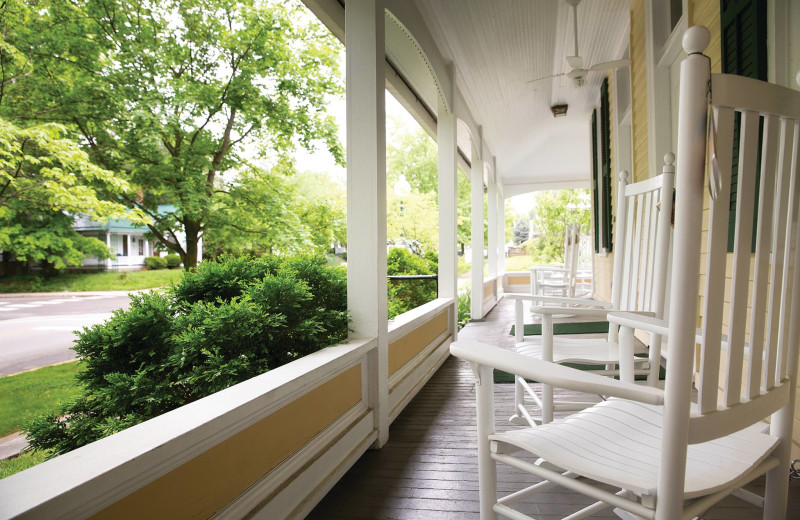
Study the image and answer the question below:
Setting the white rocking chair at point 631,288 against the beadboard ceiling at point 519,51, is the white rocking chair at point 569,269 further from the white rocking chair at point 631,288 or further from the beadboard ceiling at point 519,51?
the white rocking chair at point 631,288

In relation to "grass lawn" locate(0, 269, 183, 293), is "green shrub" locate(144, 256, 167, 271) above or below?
above

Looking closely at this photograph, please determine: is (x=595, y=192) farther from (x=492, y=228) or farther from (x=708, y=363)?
(x=708, y=363)

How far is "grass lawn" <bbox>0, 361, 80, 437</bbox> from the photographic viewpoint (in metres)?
1.90

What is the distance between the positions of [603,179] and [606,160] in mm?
297

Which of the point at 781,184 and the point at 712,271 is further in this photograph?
the point at 781,184

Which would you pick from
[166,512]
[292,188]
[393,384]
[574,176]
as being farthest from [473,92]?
[574,176]

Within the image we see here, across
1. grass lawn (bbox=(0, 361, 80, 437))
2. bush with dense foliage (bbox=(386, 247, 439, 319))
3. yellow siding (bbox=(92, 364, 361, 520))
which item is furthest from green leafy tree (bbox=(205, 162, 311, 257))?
yellow siding (bbox=(92, 364, 361, 520))

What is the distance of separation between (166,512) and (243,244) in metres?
5.80

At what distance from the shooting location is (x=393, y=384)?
2.65 metres

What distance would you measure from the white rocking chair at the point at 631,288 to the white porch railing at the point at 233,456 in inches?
33.3

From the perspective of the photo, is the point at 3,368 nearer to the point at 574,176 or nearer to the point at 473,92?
the point at 473,92

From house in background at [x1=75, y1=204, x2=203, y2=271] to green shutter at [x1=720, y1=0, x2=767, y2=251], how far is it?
10.6 ft

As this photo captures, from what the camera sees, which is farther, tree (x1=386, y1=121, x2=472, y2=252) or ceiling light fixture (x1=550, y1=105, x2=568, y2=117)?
tree (x1=386, y1=121, x2=472, y2=252)

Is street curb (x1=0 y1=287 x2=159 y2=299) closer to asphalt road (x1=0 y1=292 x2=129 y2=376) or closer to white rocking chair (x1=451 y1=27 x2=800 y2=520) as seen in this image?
asphalt road (x1=0 y1=292 x2=129 y2=376)
